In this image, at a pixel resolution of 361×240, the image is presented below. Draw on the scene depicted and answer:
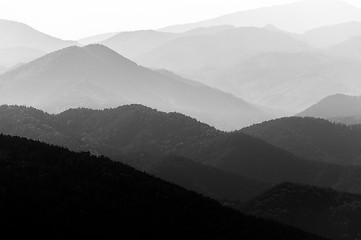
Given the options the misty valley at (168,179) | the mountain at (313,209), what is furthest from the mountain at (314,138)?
the mountain at (313,209)

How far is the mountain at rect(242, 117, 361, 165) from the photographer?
456 feet

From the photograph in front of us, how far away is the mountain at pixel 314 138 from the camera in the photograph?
138875 mm

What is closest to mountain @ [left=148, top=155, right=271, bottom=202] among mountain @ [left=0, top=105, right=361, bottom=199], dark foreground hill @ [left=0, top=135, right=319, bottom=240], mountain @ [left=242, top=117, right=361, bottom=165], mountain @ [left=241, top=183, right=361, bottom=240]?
mountain @ [left=0, top=105, right=361, bottom=199]

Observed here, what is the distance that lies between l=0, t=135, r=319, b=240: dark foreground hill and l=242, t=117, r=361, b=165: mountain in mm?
82343

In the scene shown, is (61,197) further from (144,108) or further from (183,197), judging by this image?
(144,108)

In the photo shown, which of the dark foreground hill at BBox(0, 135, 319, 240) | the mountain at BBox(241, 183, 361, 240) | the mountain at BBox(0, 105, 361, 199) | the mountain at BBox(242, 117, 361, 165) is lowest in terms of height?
the mountain at BBox(242, 117, 361, 165)

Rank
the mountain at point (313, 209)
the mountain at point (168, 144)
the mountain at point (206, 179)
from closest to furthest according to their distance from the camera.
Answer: the mountain at point (313, 209)
the mountain at point (206, 179)
the mountain at point (168, 144)

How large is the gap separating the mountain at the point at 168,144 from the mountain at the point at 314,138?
19201 mm

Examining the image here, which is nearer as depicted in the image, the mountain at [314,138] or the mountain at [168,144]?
the mountain at [168,144]

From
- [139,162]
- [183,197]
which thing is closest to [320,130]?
[139,162]

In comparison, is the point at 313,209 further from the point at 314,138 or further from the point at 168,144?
the point at 314,138

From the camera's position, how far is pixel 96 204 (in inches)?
1896

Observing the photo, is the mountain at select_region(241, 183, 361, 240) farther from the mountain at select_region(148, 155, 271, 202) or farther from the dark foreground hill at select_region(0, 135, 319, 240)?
the dark foreground hill at select_region(0, 135, 319, 240)

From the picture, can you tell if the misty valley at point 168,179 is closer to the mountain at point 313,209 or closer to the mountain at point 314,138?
the mountain at point 313,209
